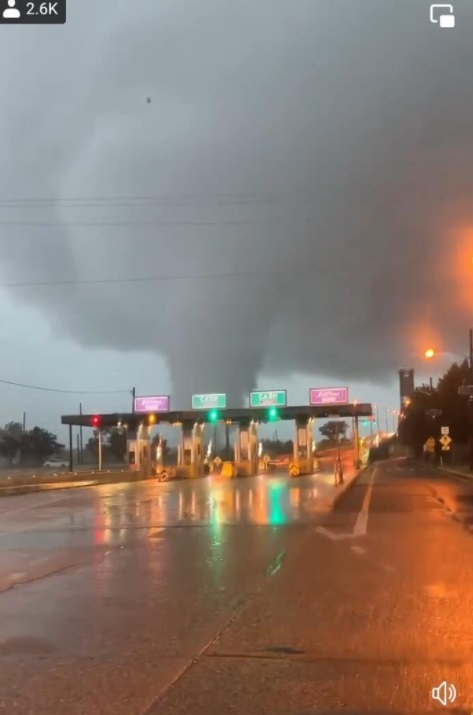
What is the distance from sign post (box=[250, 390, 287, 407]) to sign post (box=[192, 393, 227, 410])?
2.90 meters

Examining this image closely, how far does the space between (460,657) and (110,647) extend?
10.6ft

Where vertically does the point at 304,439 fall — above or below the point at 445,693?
above

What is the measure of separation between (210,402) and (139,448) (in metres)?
8.41

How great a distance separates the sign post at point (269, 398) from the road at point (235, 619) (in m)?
55.2

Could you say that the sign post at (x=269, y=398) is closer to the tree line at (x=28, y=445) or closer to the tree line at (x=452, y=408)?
the tree line at (x=452, y=408)

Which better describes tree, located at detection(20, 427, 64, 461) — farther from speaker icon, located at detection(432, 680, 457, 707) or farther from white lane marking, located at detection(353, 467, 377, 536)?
speaker icon, located at detection(432, 680, 457, 707)

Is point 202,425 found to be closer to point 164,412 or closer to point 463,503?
point 164,412

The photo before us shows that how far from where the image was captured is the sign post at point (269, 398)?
244 ft

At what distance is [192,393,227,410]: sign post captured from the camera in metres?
73.7

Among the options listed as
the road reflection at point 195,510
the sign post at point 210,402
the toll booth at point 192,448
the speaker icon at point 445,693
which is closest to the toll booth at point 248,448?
the toll booth at point 192,448

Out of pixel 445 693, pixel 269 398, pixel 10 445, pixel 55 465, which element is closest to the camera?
pixel 445 693

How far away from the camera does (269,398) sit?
7500 cm

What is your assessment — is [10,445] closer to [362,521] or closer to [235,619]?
[362,521]

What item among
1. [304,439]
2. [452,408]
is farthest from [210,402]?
[452,408]
